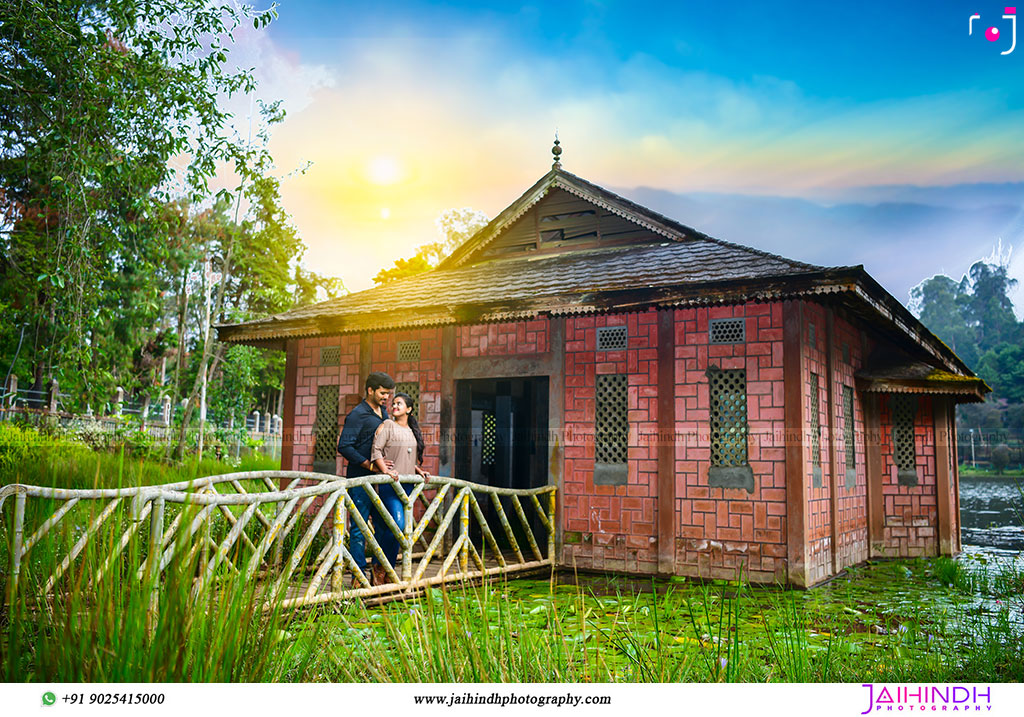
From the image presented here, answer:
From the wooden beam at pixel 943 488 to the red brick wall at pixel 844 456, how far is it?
3.22 ft

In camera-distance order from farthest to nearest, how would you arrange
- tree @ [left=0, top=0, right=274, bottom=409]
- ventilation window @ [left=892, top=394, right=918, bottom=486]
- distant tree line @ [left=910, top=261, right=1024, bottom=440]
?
1. ventilation window @ [left=892, top=394, right=918, bottom=486]
2. tree @ [left=0, top=0, right=274, bottom=409]
3. distant tree line @ [left=910, top=261, right=1024, bottom=440]

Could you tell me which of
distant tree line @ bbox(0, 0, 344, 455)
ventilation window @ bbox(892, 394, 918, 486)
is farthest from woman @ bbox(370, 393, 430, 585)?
ventilation window @ bbox(892, 394, 918, 486)

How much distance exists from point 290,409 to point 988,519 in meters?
12.0

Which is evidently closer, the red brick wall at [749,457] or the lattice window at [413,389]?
the red brick wall at [749,457]

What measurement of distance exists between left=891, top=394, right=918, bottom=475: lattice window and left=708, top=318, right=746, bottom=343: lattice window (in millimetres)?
3467

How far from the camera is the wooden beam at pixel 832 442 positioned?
685 centimetres

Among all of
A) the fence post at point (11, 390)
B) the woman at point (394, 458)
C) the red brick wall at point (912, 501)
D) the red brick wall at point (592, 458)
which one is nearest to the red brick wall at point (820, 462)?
the red brick wall at point (592, 458)

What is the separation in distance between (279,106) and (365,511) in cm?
293

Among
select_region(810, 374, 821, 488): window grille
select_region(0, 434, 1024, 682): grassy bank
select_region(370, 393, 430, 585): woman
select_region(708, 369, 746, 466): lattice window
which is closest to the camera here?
select_region(0, 434, 1024, 682): grassy bank

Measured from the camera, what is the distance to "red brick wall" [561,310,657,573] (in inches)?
260

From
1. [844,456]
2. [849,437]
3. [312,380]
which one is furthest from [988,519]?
[312,380]

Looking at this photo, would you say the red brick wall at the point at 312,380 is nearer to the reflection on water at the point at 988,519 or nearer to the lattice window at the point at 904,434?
the lattice window at the point at 904,434
